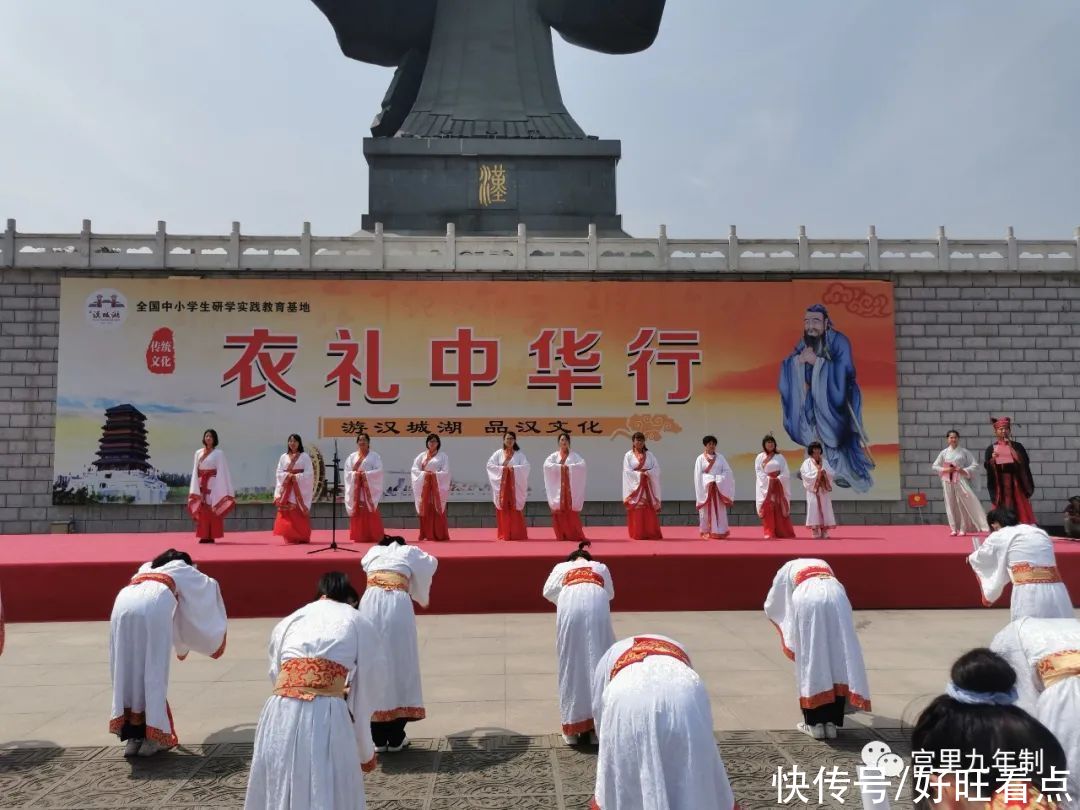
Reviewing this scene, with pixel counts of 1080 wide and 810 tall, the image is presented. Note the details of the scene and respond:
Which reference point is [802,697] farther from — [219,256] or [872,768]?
[219,256]

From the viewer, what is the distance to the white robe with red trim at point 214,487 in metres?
9.65

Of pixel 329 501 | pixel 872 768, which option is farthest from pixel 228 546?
pixel 872 768

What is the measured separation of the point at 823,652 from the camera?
4.41 m

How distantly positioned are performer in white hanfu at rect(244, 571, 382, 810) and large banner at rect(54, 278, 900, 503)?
9.66 m

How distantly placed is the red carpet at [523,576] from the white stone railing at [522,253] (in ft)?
19.3

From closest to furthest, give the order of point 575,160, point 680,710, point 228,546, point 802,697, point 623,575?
1. point 680,710
2. point 802,697
3. point 623,575
4. point 228,546
5. point 575,160

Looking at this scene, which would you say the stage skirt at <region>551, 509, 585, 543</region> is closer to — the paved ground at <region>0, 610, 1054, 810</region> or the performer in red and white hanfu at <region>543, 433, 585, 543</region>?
the performer in red and white hanfu at <region>543, 433, 585, 543</region>

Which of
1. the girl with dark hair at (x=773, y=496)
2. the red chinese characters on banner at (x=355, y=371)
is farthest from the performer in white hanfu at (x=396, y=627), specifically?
the red chinese characters on banner at (x=355, y=371)

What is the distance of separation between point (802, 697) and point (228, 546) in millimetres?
7138

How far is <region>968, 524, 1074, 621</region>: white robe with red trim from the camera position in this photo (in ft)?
16.6

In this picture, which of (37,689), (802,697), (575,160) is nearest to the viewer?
(802,697)

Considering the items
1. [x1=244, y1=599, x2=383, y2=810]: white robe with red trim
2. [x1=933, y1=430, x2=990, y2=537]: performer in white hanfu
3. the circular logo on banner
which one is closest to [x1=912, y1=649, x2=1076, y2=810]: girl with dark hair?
[x1=244, y1=599, x2=383, y2=810]: white robe with red trim

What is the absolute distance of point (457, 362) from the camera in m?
12.9

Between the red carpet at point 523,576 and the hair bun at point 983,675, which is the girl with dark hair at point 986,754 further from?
the red carpet at point 523,576
